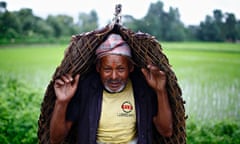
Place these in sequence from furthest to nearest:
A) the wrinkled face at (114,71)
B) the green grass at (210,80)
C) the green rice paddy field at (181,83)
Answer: the green grass at (210,80) < the green rice paddy field at (181,83) < the wrinkled face at (114,71)

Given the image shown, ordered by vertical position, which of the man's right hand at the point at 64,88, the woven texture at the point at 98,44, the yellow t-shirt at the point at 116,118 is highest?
the woven texture at the point at 98,44

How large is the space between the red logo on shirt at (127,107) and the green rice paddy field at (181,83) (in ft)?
6.35

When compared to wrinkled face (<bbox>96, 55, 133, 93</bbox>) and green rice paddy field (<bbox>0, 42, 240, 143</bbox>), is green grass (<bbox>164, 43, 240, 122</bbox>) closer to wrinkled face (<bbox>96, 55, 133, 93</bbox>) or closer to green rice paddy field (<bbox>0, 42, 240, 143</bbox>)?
green rice paddy field (<bbox>0, 42, 240, 143</bbox>)

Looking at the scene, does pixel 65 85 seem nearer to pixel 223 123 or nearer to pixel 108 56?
pixel 108 56

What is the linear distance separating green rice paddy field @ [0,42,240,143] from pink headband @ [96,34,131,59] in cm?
206

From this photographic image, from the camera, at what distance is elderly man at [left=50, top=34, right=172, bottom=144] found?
200 centimetres

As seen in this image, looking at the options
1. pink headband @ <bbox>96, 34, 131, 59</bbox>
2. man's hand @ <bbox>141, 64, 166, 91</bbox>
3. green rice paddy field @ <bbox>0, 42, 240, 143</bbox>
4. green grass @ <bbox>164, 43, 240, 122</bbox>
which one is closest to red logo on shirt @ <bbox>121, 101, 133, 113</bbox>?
man's hand @ <bbox>141, 64, 166, 91</bbox>

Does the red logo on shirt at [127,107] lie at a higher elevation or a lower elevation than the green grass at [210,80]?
higher

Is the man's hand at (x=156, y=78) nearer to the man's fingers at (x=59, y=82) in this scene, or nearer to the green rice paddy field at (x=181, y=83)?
the man's fingers at (x=59, y=82)

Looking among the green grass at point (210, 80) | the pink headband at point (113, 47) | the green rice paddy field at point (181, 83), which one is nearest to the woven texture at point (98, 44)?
the pink headband at point (113, 47)

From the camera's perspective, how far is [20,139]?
12.5ft

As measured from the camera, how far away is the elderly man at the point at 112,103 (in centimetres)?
200

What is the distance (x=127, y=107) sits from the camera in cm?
210

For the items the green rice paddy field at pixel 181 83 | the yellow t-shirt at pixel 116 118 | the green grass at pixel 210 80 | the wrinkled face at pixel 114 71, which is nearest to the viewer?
the wrinkled face at pixel 114 71
